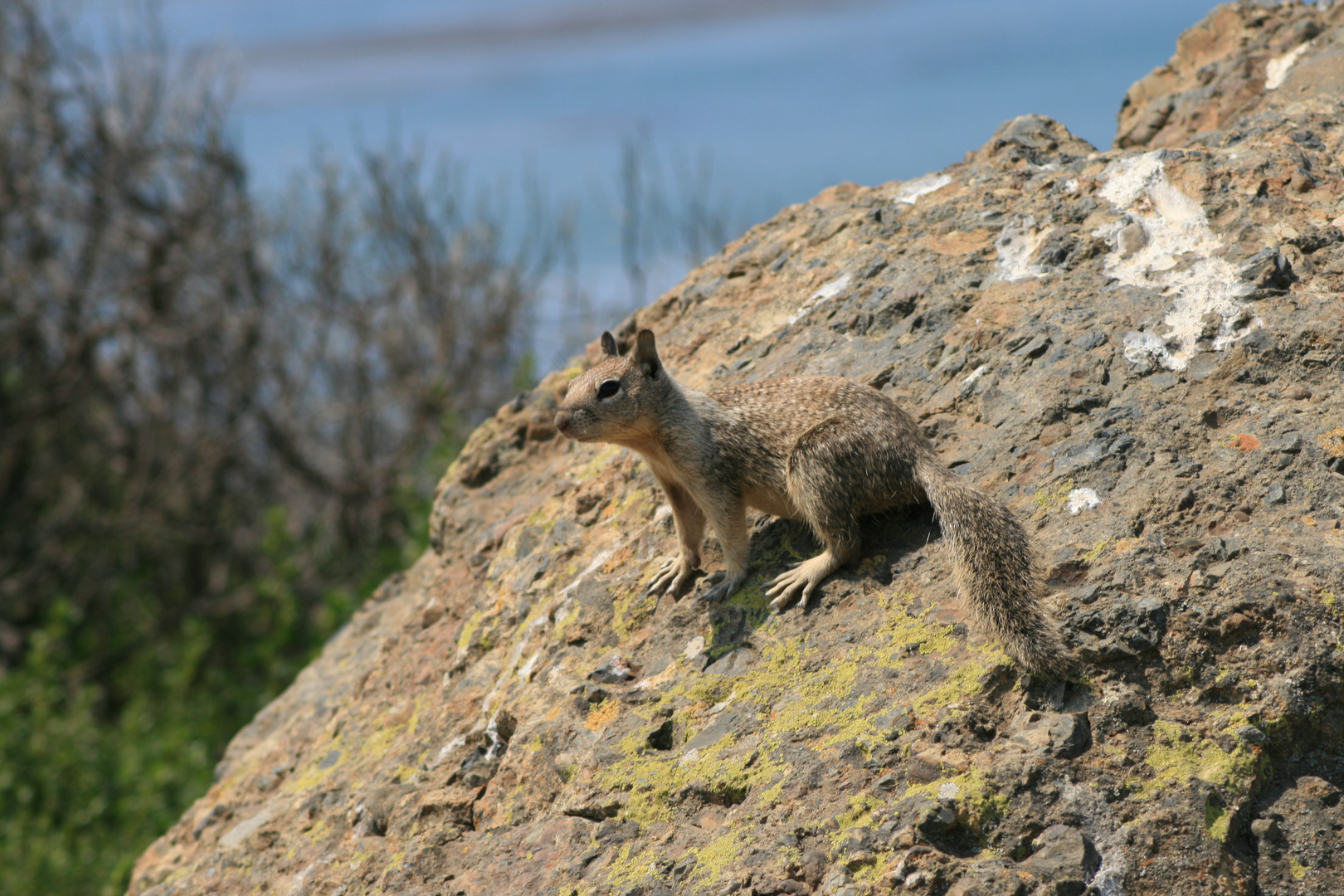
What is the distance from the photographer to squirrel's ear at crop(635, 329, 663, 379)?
15.9ft

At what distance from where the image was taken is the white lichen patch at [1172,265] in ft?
14.0

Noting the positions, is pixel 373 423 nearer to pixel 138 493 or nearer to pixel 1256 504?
pixel 138 493

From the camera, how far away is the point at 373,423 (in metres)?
15.4

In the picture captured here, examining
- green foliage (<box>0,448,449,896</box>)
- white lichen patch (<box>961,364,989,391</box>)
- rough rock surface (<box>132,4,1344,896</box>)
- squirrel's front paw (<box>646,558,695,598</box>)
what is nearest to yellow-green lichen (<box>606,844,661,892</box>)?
rough rock surface (<box>132,4,1344,896</box>)

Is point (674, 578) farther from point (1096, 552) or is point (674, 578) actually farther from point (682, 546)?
point (1096, 552)

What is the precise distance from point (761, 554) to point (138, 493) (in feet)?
39.6

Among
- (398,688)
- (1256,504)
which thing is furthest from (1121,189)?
(398,688)

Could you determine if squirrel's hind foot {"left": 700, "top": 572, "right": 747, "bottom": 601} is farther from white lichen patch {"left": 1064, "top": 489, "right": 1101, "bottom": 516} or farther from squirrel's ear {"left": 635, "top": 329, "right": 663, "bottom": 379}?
white lichen patch {"left": 1064, "top": 489, "right": 1101, "bottom": 516}

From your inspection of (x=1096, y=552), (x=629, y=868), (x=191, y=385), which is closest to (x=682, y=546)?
(x=629, y=868)

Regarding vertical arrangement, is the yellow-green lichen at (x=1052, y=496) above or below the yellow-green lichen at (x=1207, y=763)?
above

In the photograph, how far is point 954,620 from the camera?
3.79 meters

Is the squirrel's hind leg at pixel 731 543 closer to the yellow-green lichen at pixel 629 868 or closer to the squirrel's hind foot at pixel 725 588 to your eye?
the squirrel's hind foot at pixel 725 588

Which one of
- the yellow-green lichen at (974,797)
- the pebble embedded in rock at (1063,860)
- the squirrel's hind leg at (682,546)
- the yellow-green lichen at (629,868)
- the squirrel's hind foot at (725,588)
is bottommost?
the pebble embedded in rock at (1063,860)

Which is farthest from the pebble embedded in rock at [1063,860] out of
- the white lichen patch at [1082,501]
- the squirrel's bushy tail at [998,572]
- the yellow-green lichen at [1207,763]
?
the white lichen patch at [1082,501]
